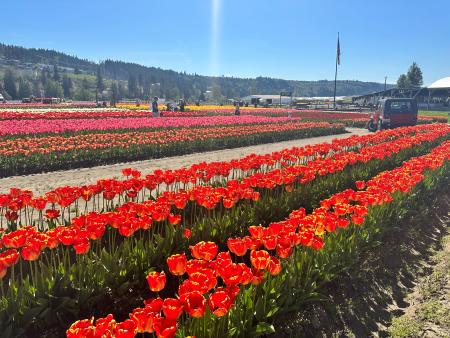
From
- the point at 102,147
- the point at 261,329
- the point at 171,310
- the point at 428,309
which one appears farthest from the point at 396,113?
the point at 171,310

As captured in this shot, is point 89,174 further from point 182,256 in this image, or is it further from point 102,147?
point 182,256

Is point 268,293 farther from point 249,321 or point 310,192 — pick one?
point 310,192

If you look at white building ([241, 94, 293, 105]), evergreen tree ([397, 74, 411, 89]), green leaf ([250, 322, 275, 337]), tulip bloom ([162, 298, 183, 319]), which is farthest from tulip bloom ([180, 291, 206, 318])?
evergreen tree ([397, 74, 411, 89])

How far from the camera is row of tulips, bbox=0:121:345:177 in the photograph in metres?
11.3

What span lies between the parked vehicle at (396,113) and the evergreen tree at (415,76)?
92725 millimetres

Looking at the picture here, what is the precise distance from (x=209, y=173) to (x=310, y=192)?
1894 millimetres

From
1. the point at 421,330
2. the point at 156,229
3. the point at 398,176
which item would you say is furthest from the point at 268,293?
the point at 398,176

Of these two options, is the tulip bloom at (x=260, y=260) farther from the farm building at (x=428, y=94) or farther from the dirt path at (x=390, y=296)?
the farm building at (x=428, y=94)

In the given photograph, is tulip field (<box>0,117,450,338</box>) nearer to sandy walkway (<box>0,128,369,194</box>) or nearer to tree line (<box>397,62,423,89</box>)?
sandy walkway (<box>0,128,369,194</box>)

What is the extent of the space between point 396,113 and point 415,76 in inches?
3783

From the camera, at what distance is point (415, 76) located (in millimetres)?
106562

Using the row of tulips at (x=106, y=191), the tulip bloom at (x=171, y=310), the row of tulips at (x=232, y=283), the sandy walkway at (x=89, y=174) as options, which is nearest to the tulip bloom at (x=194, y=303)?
the row of tulips at (x=232, y=283)

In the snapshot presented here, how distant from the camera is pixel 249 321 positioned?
2.82 metres

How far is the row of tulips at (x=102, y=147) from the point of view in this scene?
37.1ft
